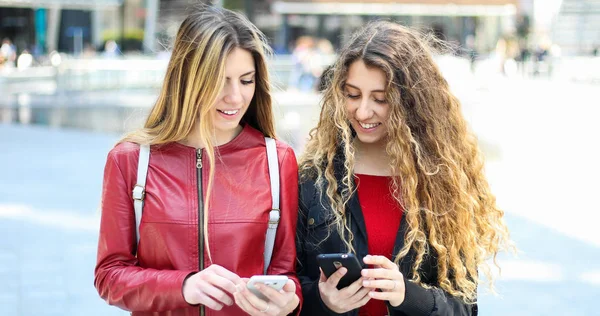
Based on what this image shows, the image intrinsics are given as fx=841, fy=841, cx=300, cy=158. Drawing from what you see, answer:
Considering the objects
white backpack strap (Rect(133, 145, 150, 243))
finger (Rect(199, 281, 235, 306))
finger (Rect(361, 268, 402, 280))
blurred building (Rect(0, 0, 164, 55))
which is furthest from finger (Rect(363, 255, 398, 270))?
blurred building (Rect(0, 0, 164, 55))

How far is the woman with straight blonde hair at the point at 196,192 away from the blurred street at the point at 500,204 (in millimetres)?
532

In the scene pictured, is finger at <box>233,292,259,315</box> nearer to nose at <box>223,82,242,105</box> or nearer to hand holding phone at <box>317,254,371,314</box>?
hand holding phone at <box>317,254,371,314</box>

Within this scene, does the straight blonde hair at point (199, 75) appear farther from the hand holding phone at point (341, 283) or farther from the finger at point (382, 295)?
the finger at point (382, 295)

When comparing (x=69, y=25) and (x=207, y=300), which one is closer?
(x=207, y=300)

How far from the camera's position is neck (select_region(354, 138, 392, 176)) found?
2.70 meters

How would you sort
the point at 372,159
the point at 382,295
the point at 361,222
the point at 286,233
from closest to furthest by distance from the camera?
the point at 382,295
the point at 286,233
the point at 361,222
the point at 372,159

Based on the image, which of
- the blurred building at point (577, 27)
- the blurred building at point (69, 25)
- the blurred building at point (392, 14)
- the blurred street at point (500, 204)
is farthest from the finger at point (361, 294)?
the blurred building at point (577, 27)

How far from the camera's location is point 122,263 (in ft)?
7.74

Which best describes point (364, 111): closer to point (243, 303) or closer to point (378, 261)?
point (378, 261)

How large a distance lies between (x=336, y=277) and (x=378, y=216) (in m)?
0.39

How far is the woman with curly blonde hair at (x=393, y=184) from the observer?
2561 millimetres

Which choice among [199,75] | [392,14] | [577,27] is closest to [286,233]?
[199,75]

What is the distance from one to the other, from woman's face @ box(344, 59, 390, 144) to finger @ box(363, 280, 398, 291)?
52cm

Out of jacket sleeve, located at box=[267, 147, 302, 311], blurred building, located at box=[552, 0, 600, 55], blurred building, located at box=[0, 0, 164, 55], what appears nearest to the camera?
jacket sleeve, located at box=[267, 147, 302, 311]
